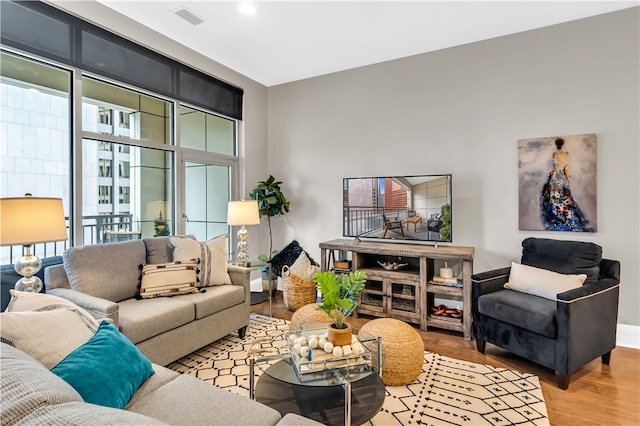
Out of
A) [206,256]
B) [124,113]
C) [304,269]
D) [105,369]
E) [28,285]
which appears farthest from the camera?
[304,269]

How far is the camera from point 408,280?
3.48m

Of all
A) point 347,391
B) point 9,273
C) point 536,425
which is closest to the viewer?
point 347,391

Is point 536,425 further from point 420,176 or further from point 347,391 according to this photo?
point 420,176

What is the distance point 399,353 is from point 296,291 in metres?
1.92

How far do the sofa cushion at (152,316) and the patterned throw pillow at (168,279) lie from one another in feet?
0.25

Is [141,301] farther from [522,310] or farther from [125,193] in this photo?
[522,310]

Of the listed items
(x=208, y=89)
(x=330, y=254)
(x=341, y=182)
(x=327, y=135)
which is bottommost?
(x=330, y=254)

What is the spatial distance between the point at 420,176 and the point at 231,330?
2.54 meters

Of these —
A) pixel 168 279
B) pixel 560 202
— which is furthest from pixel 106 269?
pixel 560 202

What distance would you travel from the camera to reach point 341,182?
448 cm

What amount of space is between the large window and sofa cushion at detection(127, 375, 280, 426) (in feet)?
7.11

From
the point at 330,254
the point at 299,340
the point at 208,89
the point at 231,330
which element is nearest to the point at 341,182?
the point at 330,254

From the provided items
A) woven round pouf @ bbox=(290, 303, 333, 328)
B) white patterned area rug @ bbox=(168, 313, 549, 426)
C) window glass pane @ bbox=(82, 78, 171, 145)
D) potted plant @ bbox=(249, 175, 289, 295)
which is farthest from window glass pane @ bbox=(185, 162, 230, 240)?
woven round pouf @ bbox=(290, 303, 333, 328)

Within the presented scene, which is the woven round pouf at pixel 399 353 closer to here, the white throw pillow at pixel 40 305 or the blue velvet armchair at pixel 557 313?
the blue velvet armchair at pixel 557 313
